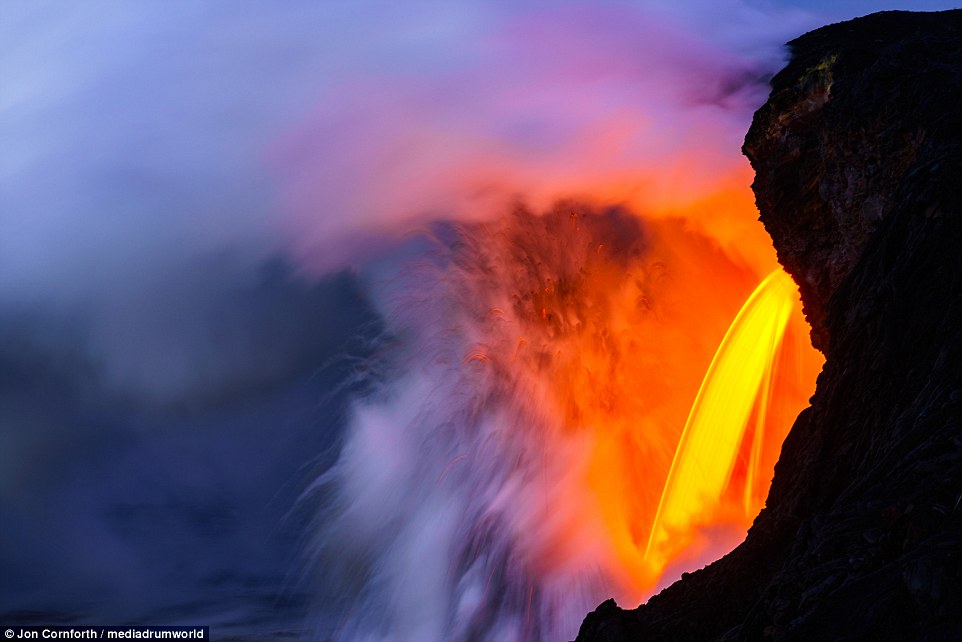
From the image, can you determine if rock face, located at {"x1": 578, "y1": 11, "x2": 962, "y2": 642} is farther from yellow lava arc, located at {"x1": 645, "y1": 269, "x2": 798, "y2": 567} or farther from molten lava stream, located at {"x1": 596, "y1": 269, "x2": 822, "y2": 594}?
yellow lava arc, located at {"x1": 645, "y1": 269, "x2": 798, "y2": 567}

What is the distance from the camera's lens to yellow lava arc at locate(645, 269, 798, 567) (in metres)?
28.3

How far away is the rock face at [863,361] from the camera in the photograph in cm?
797

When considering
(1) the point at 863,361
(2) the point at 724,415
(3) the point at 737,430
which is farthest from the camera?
(2) the point at 724,415

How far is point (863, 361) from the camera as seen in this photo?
12.1 m

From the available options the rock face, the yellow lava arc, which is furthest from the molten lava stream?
the rock face

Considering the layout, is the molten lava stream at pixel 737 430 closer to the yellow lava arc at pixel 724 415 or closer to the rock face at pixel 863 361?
the yellow lava arc at pixel 724 415

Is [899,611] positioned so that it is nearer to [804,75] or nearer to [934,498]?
[934,498]

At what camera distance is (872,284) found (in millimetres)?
12531

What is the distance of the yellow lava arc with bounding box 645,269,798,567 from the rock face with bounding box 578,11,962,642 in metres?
8.53

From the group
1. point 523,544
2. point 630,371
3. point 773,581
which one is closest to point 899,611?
point 773,581

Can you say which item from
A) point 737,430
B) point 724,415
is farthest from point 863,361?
point 724,415

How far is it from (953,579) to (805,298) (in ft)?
46.1

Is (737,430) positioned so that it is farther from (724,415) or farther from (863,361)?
(863,361)

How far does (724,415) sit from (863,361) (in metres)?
17.2
